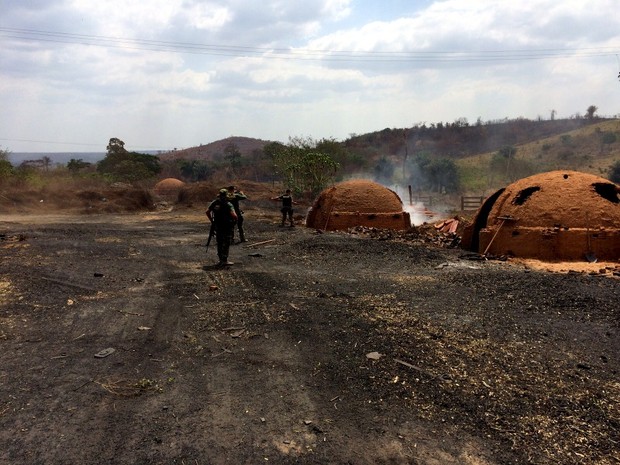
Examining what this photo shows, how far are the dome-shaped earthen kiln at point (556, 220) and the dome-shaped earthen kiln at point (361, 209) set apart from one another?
5.55 metres

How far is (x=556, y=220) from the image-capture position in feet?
36.9

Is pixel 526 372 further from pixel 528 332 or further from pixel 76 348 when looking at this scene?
pixel 76 348

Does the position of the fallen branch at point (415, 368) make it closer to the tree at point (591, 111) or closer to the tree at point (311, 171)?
the tree at point (311, 171)

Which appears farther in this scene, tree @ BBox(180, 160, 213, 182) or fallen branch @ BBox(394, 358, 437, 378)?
tree @ BBox(180, 160, 213, 182)

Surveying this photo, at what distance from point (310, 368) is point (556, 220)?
8.79 meters

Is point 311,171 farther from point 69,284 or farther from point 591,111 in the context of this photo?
point 591,111

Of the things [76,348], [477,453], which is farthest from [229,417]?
[76,348]

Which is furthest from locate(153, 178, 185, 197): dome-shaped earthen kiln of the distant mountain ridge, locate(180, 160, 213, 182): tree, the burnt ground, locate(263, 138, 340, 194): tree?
the distant mountain ridge

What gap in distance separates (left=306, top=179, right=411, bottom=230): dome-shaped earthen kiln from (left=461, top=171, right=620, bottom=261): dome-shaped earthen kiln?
5546 millimetres

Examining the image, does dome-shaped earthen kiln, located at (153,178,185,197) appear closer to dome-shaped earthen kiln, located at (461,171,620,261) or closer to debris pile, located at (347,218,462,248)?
debris pile, located at (347,218,462,248)

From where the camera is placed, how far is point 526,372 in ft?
16.4

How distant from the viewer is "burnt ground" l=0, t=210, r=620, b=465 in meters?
3.77

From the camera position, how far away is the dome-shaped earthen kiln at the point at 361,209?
17922 millimetres

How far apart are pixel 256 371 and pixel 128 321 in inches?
110
